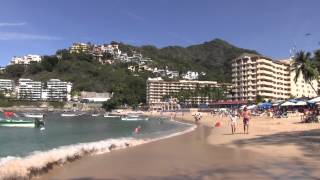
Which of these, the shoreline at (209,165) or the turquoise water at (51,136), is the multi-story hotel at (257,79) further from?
the shoreline at (209,165)

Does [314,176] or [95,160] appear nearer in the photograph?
[314,176]

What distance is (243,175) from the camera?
12.7 meters

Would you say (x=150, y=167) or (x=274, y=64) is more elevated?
(x=274, y=64)

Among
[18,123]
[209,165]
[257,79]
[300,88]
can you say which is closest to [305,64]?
[18,123]

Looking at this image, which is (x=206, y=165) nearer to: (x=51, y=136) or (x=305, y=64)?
(x=51, y=136)

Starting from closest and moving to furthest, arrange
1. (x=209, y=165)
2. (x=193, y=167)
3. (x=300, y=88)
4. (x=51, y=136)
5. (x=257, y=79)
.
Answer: (x=193, y=167), (x=209, y=165), (x=51, y=136), (x=257, y=79), (x=300, y=88)

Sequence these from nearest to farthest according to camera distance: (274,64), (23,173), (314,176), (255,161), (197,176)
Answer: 1. (314,176)
2. (197,176)
3. (23,173)
4. (255,161)
5. (274,64)

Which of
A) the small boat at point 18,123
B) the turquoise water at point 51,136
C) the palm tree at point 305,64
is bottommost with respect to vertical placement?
the turquoise water at point 51,136

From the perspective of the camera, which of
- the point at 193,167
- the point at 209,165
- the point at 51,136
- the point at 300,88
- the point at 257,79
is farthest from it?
the point at 300,88

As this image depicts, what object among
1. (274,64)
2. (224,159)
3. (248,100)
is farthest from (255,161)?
(274,64)

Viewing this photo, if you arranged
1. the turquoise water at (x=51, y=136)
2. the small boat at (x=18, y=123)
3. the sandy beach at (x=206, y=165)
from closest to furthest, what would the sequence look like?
the sandy beach at (x=206, y=165)
the turquoise water at (x=51, y=136)
the small boat at (x=18, y=123)

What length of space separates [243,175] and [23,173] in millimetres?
6602

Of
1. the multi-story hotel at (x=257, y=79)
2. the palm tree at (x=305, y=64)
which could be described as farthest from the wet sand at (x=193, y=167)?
the multi-story hotel at (x=257, y=79)

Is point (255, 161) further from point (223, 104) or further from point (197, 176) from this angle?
point (223, 104)
